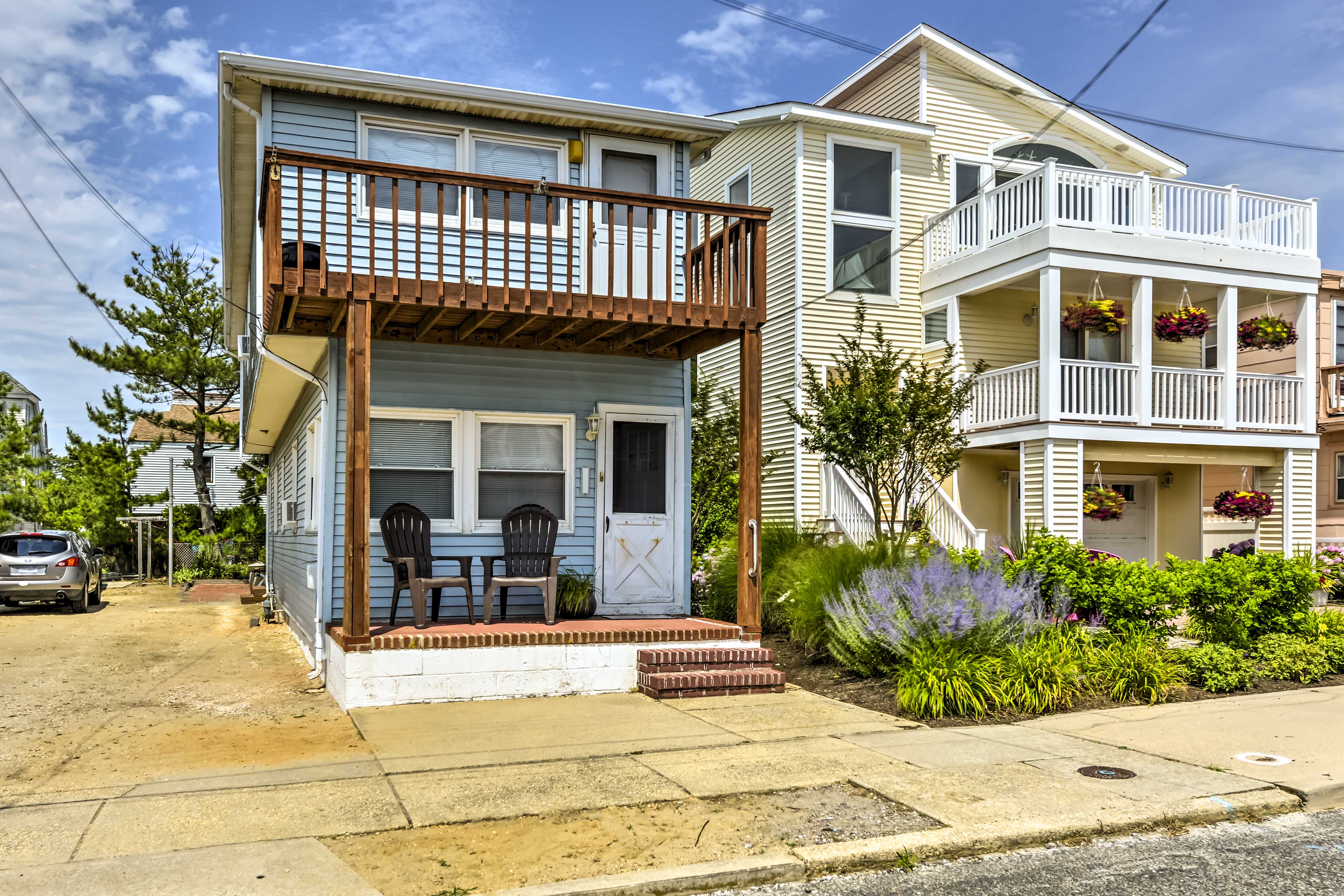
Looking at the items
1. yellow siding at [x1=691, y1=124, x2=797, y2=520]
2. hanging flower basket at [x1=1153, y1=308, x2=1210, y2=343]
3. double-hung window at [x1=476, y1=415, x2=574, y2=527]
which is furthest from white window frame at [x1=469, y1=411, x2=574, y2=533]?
hanging flower basket at [x1=1153, y1=308, x2=1210, y2=343]

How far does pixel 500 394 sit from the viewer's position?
1066cm

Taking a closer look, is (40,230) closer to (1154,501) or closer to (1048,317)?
(1048,317)

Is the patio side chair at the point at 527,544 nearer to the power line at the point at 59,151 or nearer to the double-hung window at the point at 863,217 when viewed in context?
the power line at the point at 59,151

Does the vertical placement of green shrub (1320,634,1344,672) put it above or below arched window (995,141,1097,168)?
below

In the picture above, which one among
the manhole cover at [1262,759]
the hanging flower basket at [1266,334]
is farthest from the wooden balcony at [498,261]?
the hanging flower basket at [1266,334]

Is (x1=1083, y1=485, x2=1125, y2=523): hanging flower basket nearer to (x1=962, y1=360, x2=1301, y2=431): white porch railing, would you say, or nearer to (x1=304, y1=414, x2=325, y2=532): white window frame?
(x1=962, y1=360, x2=1301, y2=431): white porch railing

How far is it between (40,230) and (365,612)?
976cm

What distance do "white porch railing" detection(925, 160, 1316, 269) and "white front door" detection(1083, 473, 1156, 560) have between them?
166 inches

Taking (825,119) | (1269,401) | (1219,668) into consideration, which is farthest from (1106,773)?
(825,119)

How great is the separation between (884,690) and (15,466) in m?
24.0

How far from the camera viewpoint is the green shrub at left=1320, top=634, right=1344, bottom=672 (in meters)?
9.39

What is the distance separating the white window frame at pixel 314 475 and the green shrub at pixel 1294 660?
8.70m

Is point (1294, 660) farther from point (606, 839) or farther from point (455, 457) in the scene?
point (455, 457)

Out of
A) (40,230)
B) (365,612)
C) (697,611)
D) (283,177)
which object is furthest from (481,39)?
(365,612)
